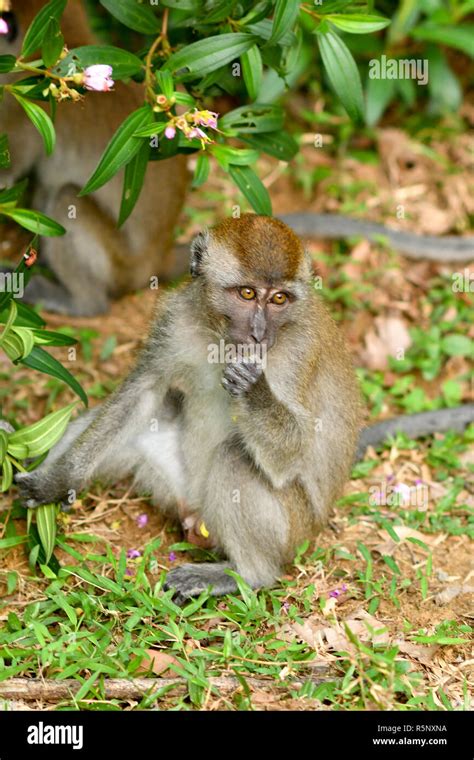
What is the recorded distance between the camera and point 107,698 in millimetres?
4348

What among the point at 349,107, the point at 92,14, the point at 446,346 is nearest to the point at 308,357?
the point at 349,107

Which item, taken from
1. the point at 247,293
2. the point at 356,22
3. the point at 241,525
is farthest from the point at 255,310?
the point at 356,22

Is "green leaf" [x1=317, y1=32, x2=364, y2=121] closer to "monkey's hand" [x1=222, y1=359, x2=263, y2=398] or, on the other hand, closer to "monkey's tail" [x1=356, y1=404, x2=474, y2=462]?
"monkey's hand" [x1=222, y1=359, x2=263, y2=398]

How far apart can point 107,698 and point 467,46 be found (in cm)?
740

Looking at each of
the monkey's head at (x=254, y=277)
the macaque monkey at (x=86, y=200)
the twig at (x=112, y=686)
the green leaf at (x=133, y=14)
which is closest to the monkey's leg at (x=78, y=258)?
the macaque monkey at (x=86, y=200)

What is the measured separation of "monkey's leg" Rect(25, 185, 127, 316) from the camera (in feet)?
26.0

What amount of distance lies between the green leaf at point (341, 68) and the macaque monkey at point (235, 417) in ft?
2.80

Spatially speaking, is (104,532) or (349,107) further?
(104,532)

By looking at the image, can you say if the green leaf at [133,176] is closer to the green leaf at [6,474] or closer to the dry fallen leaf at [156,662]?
the green leaf at [6,474]

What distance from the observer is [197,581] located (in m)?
5.20

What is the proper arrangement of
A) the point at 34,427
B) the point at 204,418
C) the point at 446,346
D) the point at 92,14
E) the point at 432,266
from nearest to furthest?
the point at 34,427, the point at 204,418, the point at 446,346, the point at 432,266, the point at 92,14

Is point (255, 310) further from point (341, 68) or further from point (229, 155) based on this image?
point (341, 68)

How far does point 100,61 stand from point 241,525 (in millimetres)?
2430

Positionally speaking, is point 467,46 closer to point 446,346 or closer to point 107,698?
point 446,346
